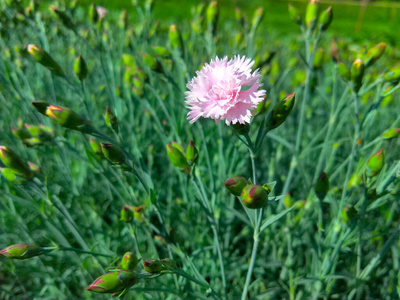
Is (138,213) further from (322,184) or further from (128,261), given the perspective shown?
(322,184)

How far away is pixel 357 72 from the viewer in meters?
0.77

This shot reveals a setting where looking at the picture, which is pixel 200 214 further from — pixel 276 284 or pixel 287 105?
pixel 287 105

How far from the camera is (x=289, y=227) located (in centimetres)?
91

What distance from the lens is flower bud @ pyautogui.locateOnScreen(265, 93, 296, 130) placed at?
561 mm

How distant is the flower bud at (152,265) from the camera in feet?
1.79

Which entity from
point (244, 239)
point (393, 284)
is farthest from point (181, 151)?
point (393, 284)

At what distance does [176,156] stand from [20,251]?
14.6 inches

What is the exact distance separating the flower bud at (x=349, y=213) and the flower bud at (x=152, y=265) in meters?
0.47

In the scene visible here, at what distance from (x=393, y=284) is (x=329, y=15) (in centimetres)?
85

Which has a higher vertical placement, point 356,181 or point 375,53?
point 375,53

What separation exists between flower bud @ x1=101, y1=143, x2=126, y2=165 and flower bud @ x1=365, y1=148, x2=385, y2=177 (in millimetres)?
548

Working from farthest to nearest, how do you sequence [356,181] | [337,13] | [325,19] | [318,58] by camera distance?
[337,13]
[318,58]
[325,19]
[356,181]

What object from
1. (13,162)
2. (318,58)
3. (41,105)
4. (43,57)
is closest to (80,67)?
(43,57)

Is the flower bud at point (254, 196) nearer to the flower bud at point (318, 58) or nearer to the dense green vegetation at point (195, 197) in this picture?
the dense green vegetation at point (195, 197)
